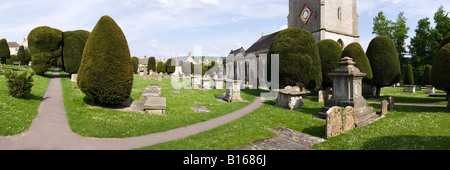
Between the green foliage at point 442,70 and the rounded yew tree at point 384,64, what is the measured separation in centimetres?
464

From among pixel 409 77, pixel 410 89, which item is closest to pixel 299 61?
pixel 410 89

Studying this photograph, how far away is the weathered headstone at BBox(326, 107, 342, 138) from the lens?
297 inches

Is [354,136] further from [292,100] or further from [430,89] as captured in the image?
[430,89]

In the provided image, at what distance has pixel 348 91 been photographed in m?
10.6

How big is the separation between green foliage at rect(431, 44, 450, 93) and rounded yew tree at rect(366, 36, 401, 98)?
4.64 meters

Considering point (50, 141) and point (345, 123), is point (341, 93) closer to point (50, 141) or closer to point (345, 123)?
point (345, 123)

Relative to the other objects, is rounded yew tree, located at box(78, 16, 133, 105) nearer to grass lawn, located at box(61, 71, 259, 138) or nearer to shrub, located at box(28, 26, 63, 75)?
grass lawn, located at box(61, 71, 259, 138)

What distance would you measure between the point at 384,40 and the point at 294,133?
57.0ft

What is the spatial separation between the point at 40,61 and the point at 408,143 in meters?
26.1

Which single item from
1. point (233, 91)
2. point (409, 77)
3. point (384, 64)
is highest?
point (384, 64)

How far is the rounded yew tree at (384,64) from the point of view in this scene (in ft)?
62.7
